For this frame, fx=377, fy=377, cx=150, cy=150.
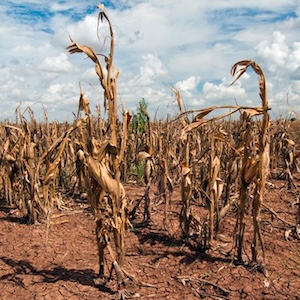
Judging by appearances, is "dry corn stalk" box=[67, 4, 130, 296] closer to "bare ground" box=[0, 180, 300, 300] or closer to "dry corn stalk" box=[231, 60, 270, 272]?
"bare ground" box=[0, 180, 300, 300]

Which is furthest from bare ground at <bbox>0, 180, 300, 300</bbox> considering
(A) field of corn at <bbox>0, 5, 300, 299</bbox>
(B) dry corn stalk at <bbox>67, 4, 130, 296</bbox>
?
(B) dry corn stalk at <bbox>67, 4, 130, 296</bbox>

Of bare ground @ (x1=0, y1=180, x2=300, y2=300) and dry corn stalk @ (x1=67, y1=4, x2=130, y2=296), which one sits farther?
bare ground @ (x1=0, y1=180, x2=300, y2=300)

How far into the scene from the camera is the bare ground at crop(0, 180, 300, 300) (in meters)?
3.49

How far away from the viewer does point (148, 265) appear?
4.08 metres

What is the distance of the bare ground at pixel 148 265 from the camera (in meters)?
3.49

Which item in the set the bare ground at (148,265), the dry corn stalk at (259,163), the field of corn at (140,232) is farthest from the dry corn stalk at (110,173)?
the dry corn stalk at (259,163)

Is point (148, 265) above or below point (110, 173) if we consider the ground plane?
below

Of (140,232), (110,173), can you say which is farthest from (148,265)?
(110,173)

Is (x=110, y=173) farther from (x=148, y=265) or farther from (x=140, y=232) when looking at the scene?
(x=140, y=232)

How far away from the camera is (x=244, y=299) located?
3340mm

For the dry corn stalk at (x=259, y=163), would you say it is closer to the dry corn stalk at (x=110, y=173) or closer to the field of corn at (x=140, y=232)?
the field of corn at (x=140, y=232)

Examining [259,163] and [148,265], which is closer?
[259,163]

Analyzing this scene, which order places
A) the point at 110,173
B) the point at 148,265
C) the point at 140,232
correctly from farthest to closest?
the point at 140,232 < the point at 148,265 < the point at 110,173

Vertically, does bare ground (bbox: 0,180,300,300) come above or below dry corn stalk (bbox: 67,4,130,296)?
below
